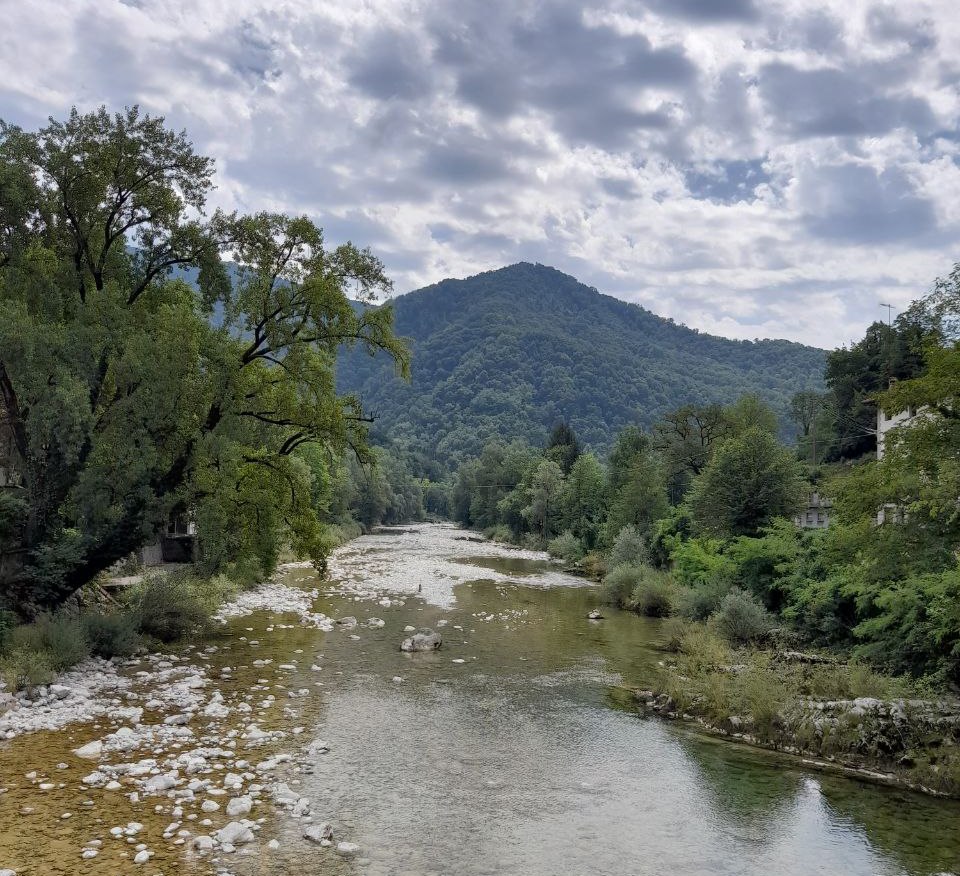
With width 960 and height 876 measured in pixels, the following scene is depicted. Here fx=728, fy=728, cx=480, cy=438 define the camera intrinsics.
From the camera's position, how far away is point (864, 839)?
10938 mm

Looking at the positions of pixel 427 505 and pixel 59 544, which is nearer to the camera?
pixel 59 544

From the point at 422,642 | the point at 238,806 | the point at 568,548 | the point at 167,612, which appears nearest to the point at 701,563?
the point at 422,642

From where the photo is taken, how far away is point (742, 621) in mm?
25484

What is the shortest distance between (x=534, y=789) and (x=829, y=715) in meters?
7.25

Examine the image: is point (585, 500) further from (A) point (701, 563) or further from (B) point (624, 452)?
(A) point (701, 563)

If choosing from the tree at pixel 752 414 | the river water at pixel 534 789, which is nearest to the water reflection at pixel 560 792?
the river water at pixel 534 789

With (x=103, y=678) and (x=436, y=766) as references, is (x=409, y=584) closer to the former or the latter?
(x=103, y=678)

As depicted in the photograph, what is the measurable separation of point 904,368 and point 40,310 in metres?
54.1

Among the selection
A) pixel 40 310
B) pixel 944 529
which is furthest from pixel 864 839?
pixel 40 310

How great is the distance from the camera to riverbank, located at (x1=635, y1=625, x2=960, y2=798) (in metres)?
13.6

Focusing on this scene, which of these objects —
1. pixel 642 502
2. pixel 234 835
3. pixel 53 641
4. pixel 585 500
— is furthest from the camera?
pixel 585 500

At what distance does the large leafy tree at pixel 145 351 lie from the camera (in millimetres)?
17844

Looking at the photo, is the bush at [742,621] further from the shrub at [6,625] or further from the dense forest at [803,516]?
the shrub at [6,625]

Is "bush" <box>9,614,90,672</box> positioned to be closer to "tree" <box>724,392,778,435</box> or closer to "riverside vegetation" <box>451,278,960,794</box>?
"riverside vegetation" <box>451,278,960,794</box>
